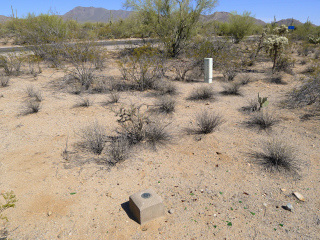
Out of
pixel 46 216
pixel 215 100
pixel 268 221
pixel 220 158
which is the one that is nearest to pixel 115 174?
pixel 46 216

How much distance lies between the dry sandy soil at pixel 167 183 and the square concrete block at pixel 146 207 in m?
0.08

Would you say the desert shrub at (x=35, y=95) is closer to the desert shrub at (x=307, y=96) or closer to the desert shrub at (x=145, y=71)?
the desert shrub at (x=145, y=71)

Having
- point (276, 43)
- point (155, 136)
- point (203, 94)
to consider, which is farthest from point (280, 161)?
point (276, 43)

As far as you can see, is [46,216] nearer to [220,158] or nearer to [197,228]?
[197,228]

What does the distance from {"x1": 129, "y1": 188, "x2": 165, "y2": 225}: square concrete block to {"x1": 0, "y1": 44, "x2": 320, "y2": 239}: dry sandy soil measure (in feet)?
0.27

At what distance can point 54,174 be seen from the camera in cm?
436

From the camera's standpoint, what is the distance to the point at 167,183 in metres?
4.16

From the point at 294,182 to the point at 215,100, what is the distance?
181 inches

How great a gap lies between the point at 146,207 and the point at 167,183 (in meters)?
0.94

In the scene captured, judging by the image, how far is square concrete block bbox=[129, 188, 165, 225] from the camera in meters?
3.29

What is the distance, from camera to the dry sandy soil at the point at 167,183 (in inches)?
129

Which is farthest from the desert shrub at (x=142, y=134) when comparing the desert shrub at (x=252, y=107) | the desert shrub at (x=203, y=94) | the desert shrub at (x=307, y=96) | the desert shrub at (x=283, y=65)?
the desert shrub at (x=283, y=65)

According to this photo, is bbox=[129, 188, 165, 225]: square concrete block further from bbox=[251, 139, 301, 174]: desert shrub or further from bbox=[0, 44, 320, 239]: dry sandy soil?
bbox=[251, 139, 301, 174]: desert shrub

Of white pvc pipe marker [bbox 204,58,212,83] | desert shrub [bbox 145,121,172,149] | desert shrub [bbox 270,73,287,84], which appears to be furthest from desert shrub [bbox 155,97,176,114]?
desert shrub [bbox 270,73,287,84]
